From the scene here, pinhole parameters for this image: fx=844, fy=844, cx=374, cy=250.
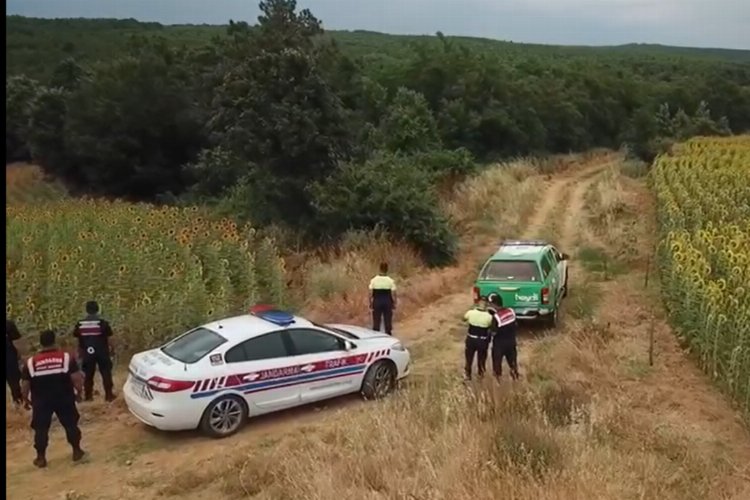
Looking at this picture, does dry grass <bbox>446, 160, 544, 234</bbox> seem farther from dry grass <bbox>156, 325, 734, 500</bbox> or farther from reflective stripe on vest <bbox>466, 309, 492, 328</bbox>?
dry grass <bbox>156, 325, 734, 500</bbox>

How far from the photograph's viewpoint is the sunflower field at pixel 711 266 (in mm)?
12062

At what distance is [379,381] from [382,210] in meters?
10.7

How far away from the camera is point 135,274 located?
15.9m

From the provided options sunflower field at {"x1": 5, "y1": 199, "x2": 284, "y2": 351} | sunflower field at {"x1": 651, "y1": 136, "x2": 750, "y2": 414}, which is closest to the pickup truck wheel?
sunflower field at {"x1": 651, "y1": 136, "x2": 750, "y2": 414}

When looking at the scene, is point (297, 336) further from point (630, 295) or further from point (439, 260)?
point (439, 260)

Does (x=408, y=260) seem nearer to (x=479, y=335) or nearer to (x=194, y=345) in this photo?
(x=479, y=335)

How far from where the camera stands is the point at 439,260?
77.5 ft

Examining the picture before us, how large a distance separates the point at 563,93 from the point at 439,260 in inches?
1370

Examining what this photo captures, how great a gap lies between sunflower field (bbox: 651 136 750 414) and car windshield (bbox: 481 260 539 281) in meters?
2.65

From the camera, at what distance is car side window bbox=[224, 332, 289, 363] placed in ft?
38.2

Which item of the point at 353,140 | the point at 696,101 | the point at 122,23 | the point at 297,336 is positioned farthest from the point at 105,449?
the point at 122,23

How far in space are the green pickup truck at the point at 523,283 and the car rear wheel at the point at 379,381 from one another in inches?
130

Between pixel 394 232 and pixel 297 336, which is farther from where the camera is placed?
pixel 394 232

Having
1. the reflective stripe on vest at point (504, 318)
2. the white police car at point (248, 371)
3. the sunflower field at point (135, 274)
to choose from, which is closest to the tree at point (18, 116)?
the sunflower field at point (135, 274)
